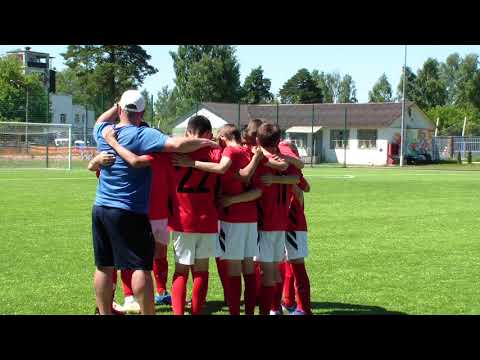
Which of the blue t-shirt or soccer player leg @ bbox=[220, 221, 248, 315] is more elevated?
the blue t-shirt

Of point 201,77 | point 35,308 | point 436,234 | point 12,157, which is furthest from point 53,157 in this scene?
point 201,77

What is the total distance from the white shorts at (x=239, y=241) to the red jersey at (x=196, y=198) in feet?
0.71

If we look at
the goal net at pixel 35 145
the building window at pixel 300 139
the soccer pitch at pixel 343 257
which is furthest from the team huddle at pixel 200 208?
the building window at pixel 300 139

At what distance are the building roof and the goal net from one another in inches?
903

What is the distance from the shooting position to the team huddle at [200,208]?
18.9ft

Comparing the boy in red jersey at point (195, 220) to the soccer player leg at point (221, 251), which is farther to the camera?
the soccer player leg at point (221, 251)

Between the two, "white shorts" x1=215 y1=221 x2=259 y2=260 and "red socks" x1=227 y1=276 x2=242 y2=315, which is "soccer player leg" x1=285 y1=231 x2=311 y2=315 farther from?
"red socks" x1=227 y1=276 x2=242 y2=315

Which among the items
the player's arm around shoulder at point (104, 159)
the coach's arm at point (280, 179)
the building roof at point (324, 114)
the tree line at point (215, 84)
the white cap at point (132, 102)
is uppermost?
the tree line at point (215, 84)

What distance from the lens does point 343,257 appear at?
10.7 meters

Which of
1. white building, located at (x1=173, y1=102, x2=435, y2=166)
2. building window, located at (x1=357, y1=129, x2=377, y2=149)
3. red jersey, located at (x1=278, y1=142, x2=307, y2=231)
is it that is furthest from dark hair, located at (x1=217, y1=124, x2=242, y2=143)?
building window, located at (x1=357, y1=129, x2=377, y2=149)

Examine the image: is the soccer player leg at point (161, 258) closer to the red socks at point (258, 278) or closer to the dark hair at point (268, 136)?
the red socks at point (258, 278)

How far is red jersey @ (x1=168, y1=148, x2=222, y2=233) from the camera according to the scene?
6.20 meters

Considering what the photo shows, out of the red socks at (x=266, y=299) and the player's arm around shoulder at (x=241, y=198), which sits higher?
the player's arm around shoulder at (x=241, y=198)
